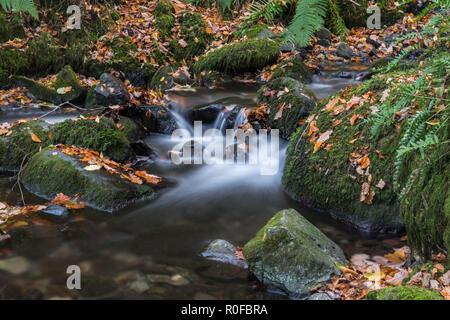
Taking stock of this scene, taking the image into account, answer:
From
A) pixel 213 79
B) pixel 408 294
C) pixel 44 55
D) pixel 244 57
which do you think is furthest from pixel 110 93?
pixel 408 294

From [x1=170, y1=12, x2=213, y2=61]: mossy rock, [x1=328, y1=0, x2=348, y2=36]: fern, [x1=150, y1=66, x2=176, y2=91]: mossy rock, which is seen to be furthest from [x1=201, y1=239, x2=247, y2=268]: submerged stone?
[x1=328, y1=0, x2=348, y2=36]: fern

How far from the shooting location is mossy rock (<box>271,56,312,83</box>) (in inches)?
292

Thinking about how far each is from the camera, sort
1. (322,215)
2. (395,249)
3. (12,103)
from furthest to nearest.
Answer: (12,103) → (322,215) → (395,249)

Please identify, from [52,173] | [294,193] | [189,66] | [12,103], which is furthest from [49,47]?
[294,193]

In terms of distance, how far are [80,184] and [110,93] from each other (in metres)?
2.84

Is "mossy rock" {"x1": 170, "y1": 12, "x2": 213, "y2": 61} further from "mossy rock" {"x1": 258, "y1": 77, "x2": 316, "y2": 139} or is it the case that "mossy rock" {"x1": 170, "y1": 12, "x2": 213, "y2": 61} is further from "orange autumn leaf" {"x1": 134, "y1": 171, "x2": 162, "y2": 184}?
"orange autumn leaf" {"x1": 134, "y1": 171, "x2": 162, "y2": 184}

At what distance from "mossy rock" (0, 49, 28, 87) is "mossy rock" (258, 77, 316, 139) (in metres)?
5.64

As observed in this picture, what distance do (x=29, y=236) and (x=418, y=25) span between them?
9.72m

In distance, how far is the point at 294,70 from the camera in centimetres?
746

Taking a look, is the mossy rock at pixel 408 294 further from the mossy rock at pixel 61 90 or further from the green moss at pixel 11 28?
the green moss at pixel 11 28

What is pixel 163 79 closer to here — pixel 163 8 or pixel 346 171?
pixel 163 8

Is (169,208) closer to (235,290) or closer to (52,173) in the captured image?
(52,173)

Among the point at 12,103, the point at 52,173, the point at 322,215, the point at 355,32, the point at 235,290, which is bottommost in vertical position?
the point at 235,290

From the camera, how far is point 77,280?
2.88 m
